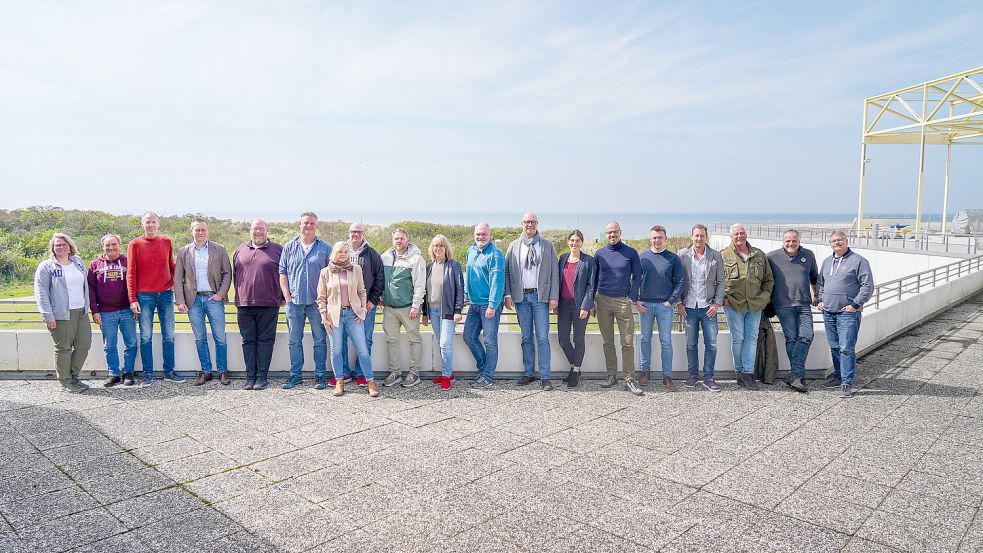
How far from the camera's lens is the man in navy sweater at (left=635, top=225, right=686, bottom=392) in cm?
692

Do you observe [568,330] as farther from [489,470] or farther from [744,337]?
[489,470]

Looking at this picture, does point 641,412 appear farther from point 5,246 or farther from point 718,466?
point 5,246

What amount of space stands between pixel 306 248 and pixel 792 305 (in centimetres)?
529

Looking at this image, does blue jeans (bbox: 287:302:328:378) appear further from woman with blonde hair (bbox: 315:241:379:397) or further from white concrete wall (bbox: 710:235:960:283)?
white concrete wall (bbox: 710:235:960:283)

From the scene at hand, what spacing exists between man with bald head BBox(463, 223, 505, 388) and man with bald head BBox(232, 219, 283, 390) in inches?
82.3

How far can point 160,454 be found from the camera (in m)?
4.96

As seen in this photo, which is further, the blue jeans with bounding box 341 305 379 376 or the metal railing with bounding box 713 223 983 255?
the metal railing with bounding box 713 223 983 255

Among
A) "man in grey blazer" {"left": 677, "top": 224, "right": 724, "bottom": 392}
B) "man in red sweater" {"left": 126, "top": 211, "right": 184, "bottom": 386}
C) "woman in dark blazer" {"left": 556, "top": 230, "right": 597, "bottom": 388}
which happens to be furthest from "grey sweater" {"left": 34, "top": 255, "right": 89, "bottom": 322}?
"man in grey blazer" {"left": 677, "top": 224, "right": 724, "bottom": 392}

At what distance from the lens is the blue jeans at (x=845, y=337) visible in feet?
22.5

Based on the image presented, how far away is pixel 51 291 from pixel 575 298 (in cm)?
548

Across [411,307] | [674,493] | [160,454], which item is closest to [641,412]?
[674,493]

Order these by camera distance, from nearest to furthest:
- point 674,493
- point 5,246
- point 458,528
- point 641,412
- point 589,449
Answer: point 458,528
point 674,493
point 589,449
point 641,412
point 5,246

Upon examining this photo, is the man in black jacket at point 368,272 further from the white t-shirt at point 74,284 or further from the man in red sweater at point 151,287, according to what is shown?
the white t-shirt at point 74,284

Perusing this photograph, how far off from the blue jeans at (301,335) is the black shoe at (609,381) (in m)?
3.07
